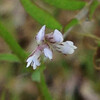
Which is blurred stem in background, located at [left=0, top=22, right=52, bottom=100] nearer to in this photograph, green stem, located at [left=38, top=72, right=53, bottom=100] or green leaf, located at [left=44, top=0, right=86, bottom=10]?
green stem, located at [left=38, top=72, right=53, bottom=100]

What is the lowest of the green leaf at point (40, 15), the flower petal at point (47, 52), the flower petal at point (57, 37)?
the flower petal at point (47, 52)

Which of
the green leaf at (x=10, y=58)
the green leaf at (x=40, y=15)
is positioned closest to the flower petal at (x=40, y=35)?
the green leaf at (x=40, y=15)

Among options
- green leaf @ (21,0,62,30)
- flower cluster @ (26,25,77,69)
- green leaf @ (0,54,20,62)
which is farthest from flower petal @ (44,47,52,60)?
green leaf @ (0,54,20,62)

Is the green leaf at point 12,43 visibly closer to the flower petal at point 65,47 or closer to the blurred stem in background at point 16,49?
the blurred stem in background at point 16,49

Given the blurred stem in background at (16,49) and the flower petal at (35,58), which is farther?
the blurred stem in background at (16,49)

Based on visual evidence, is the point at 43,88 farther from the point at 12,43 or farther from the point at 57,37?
the point at 57,37

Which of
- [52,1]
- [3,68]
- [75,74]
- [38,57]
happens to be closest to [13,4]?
[3,68]
